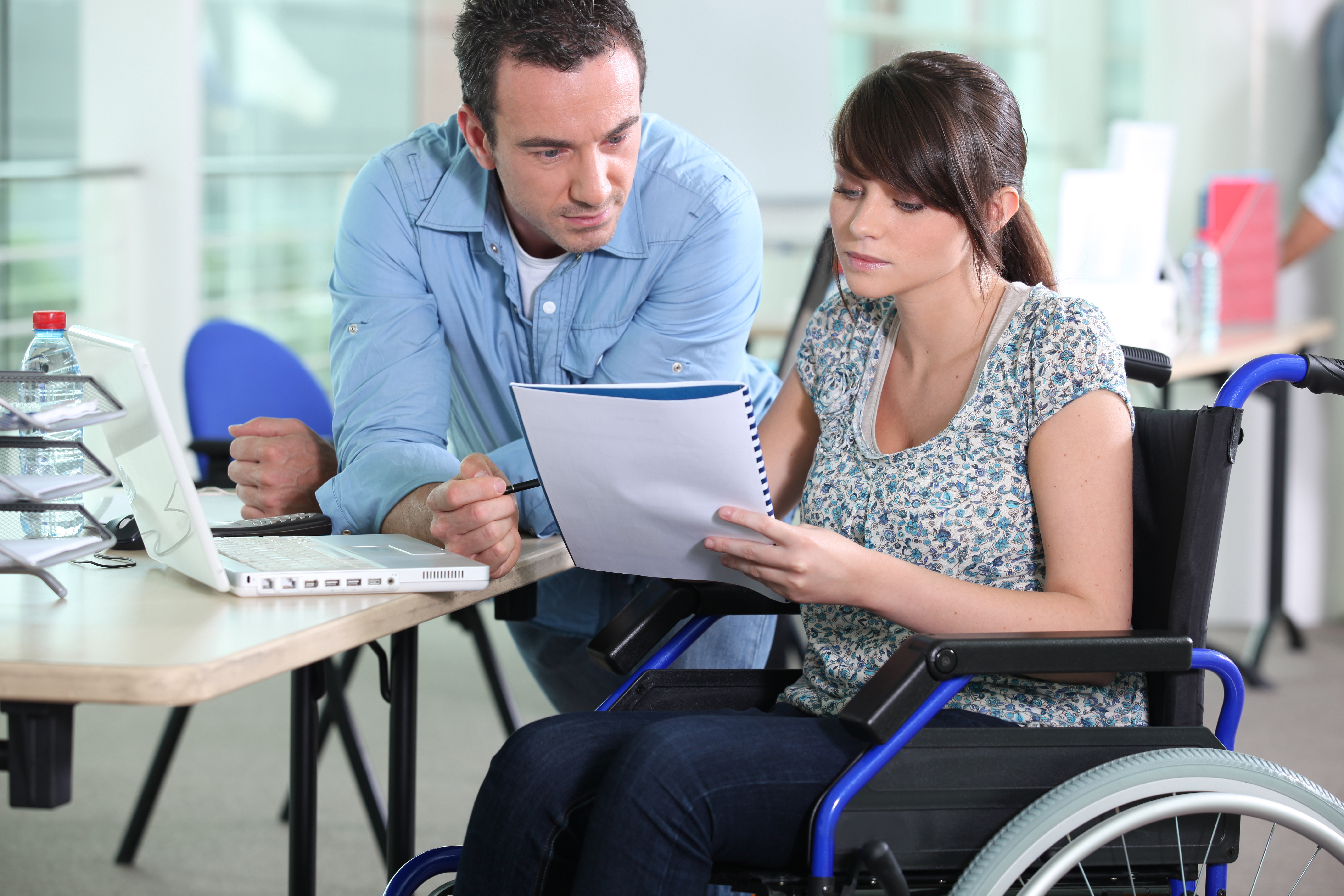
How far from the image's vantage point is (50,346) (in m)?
1.27

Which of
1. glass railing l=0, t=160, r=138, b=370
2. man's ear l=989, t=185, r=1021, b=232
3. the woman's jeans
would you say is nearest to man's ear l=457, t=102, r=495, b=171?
man's ear l=989, t=185, r=1021, b=232

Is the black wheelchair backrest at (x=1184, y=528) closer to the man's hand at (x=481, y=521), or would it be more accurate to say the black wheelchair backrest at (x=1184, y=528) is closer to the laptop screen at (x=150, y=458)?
the man's hand at (x=481, y=521)

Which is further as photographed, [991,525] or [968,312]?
[968,312]

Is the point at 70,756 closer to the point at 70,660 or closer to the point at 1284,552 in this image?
the point at 70,660

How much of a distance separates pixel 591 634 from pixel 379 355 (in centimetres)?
47

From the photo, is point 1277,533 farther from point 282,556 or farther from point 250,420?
point 282,556

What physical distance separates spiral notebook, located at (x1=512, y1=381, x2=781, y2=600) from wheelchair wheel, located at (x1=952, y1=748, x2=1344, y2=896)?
12.7 inches

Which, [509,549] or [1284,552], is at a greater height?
[509,549]

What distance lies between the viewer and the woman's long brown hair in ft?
3.93

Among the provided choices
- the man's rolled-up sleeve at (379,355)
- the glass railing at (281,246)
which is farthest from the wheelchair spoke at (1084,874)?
the glass railing at (281,246)

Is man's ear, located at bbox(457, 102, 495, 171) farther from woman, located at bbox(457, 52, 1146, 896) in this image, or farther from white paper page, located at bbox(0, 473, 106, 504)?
white paper page, located at bbox(0, 473, 106, 504)

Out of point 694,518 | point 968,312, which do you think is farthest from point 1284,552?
point 694,518

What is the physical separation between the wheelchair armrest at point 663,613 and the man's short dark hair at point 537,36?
566 mm

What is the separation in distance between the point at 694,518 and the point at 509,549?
187 mm
